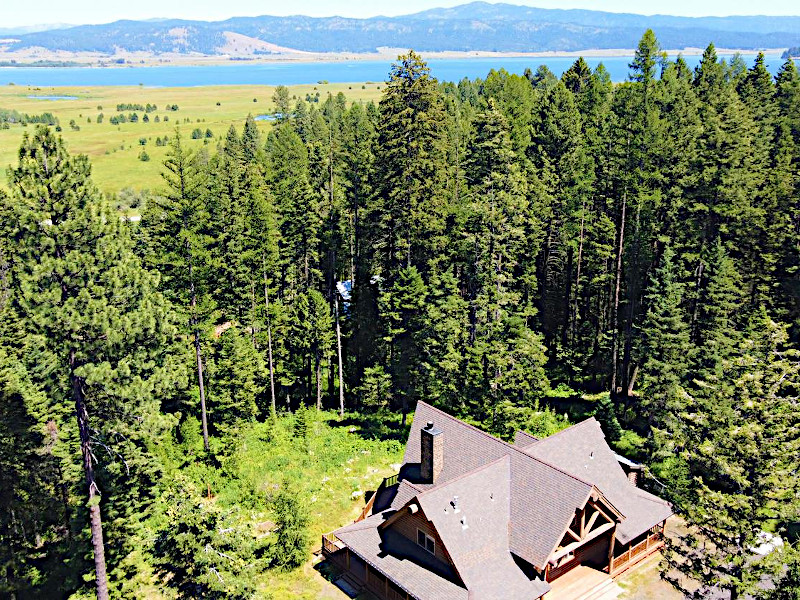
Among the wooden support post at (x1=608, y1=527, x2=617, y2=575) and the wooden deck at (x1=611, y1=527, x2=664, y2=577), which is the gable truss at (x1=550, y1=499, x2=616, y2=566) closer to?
the wooden support post at (x1=608, y1=527, x2=617, y2=575)

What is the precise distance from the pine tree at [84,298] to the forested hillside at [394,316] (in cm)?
10

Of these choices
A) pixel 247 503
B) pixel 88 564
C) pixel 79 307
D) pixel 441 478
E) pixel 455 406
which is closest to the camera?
pixel 79 307

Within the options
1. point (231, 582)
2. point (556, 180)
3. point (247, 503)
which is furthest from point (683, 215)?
point (231, 582)

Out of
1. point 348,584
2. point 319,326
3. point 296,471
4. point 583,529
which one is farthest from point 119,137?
point 583,529

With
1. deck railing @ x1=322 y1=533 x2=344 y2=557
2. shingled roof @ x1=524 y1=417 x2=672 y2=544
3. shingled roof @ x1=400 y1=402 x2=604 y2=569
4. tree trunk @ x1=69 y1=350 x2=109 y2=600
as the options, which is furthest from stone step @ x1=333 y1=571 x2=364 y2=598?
shingled roof @ x1=524 y1=417 x2=672 y2=544

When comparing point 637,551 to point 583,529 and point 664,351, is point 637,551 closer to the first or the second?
point 583,529

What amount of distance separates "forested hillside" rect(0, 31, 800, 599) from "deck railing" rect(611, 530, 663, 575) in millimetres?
1058

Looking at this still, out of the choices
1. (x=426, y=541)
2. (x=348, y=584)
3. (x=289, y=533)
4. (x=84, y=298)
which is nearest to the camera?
(x=84, y=298)

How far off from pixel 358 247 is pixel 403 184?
7.54 metres

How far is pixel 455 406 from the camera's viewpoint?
38.5m

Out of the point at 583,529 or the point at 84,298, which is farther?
the point at 583,529

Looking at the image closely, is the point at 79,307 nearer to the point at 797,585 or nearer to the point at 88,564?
the point at 88,564

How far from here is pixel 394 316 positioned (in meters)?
40.3

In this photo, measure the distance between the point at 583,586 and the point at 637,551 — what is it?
3599mm
